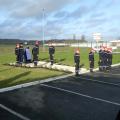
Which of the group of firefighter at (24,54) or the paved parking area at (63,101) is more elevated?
the group of firefighter at (24,54)

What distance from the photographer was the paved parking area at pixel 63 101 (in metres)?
11.0

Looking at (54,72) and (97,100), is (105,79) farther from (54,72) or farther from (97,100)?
(97,100)

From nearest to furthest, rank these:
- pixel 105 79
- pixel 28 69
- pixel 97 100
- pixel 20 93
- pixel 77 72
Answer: pixel 97 100, pixel 20 93, pixel 105 79, pixel 77 72, pixel 28 69

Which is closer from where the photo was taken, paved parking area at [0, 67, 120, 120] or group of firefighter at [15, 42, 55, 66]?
paved parking area at [0, 67, 120, 120]

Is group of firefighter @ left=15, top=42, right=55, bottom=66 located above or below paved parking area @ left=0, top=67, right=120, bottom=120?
above

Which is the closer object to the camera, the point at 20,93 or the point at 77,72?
the point at 20,93

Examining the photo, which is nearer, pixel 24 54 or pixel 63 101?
pixel 63 101

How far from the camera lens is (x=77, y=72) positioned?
839 inches

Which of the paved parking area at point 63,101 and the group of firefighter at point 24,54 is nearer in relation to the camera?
the paved parking area at point 63,101

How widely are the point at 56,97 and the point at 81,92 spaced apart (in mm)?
1783

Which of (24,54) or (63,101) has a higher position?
(24,54)

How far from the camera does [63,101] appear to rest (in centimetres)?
1314

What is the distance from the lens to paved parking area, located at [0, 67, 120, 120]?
1102cm

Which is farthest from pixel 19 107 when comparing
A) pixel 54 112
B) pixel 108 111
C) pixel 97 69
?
pixel 97 69
